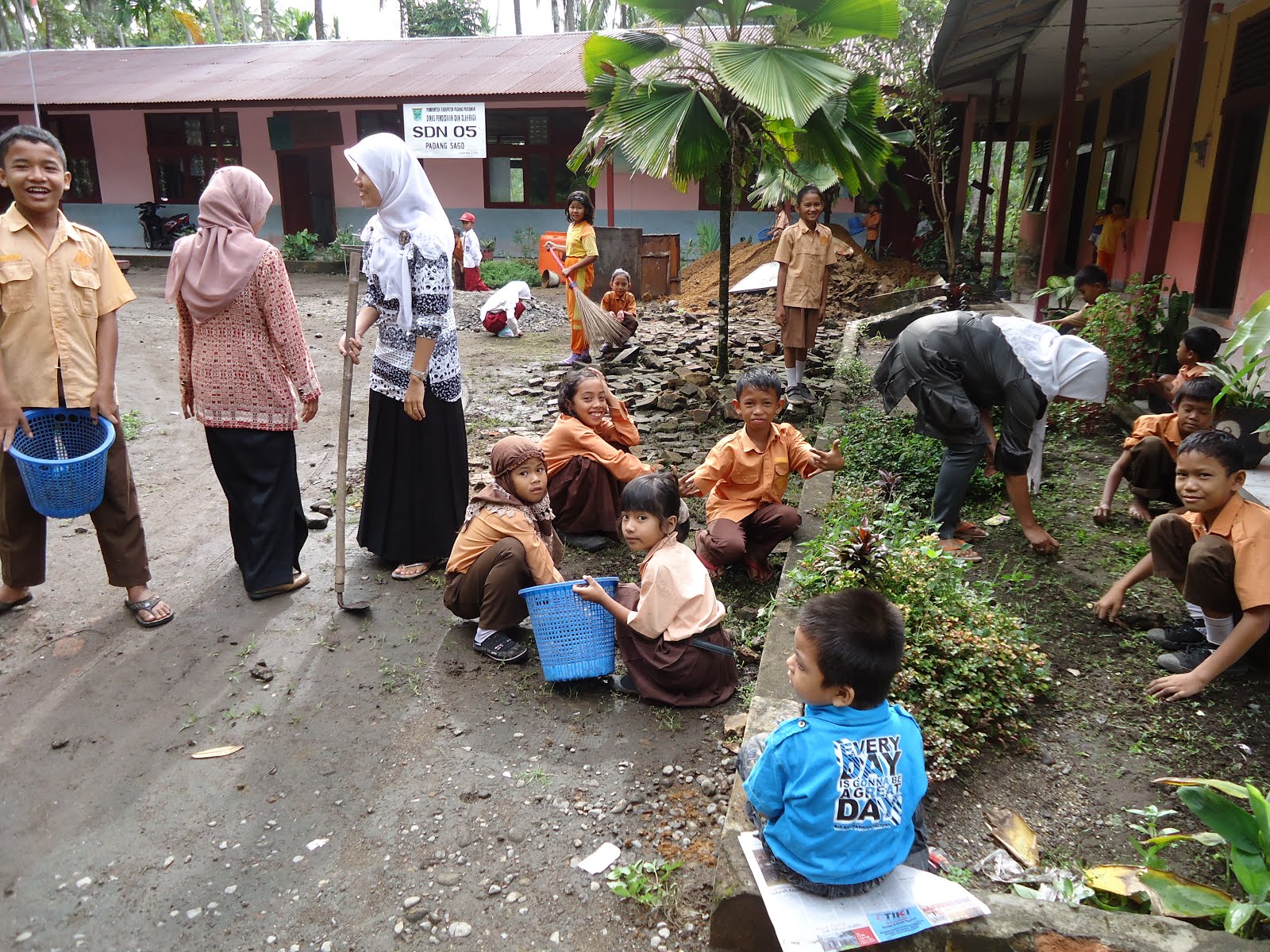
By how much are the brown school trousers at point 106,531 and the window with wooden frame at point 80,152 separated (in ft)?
66.2

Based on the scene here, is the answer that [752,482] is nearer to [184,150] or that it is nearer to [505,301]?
[505,301]

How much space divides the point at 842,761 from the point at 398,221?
9.98 ft

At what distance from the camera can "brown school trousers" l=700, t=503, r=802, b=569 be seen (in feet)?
13.6

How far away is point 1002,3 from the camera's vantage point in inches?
320

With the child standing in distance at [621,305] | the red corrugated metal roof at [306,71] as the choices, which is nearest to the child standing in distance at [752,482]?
the child standing in distance at [621,305]

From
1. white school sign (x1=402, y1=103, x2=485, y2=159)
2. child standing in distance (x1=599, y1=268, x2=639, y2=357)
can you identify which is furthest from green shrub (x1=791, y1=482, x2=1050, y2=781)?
white school sign (x1=402, y1=103, x2=485, y2=159)

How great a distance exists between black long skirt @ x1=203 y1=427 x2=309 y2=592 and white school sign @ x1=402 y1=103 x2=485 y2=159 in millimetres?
13155

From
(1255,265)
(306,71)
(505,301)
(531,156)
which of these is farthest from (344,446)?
(306,71)

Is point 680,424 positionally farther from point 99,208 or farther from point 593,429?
point 99,208

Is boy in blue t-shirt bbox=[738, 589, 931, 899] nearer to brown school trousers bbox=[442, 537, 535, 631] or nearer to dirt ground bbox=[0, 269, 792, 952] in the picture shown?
dirt ground bbox=[0, 269, 792, 952]

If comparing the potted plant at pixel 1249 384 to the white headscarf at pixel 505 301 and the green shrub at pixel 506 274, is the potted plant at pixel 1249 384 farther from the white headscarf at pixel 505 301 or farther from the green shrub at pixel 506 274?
the green shrub at pixel 506 274

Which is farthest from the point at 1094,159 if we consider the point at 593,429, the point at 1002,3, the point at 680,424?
the point at 593,429

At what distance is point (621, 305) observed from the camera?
9.27 metres

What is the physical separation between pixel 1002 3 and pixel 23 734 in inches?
360
